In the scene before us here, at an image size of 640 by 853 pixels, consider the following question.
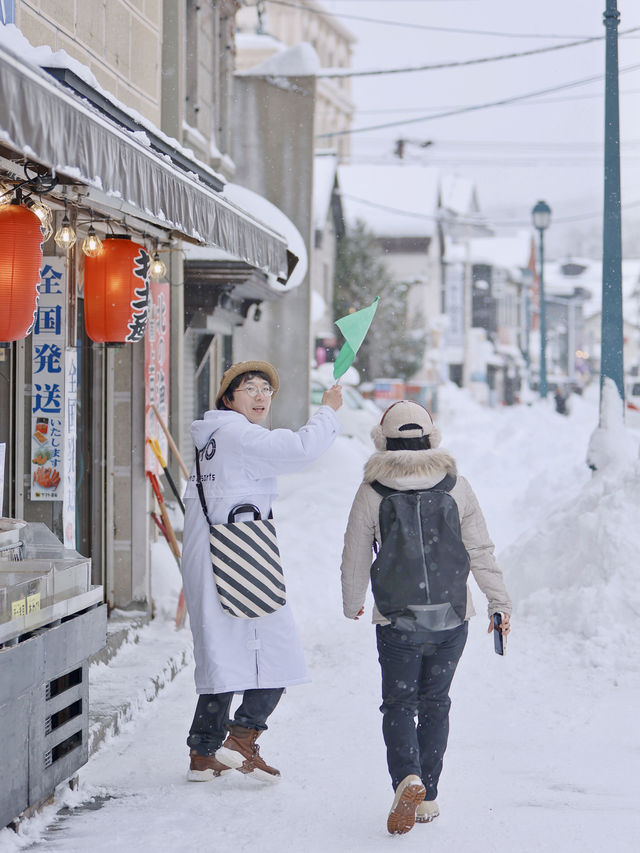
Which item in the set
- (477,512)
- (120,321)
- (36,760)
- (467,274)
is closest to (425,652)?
(477,512)

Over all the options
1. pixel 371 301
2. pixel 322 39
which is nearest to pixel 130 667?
pixel 371 301

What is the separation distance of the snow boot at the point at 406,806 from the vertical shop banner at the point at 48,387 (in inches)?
130

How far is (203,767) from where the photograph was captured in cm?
510

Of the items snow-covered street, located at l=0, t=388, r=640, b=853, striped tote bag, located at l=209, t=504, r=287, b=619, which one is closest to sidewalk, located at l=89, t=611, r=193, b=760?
snow-covered street, located at l=0, t=388, r=640, b=853

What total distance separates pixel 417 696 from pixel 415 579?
1.87 feet

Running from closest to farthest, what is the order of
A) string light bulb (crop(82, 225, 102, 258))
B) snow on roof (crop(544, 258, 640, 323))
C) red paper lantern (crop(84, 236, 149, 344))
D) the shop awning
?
the shop awning → string light bulb (crop(82, 225, 102, 258)) → red paper lantern (crop(84, 236, 149, 344)) → snow on roof (crop(544, 258, 640, 323))

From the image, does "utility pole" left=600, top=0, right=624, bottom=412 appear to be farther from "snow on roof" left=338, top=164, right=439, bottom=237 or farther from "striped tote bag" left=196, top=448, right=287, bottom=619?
"snow on roof" left=338, top=164, right=439, bottom=237

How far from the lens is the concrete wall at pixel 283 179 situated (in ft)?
57.0

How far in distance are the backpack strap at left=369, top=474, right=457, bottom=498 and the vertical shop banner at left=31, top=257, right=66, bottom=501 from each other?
9.45ft

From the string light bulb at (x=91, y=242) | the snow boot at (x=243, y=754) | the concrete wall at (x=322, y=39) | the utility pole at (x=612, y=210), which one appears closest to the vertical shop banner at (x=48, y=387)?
the string light bulb at (x=91, y=242)

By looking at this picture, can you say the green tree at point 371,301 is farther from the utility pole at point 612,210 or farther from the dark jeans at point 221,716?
the dark jeans at point 221,716

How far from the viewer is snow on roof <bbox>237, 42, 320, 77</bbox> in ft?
57.6

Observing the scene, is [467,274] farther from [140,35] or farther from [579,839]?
[579,839]

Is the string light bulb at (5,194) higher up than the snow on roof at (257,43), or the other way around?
the snow on roof at (257,43)
